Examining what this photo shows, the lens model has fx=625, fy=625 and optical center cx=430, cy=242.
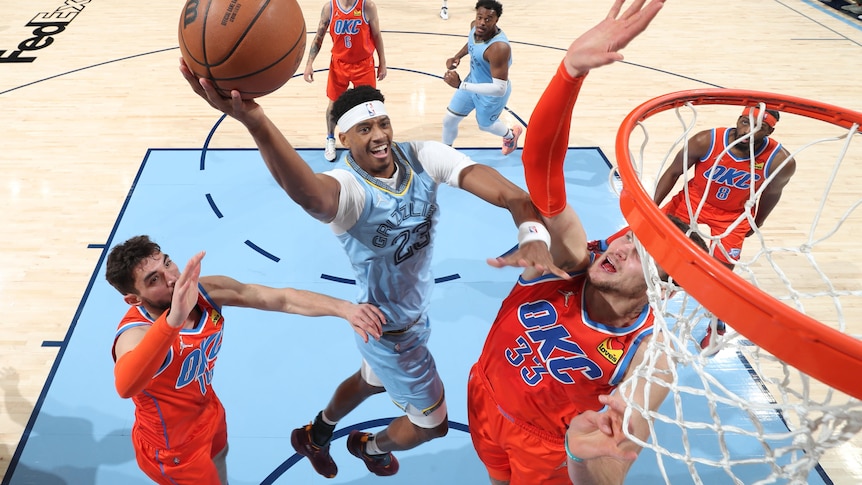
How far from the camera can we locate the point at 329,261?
488cm

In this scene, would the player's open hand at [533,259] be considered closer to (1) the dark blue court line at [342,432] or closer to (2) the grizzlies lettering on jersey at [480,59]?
(1) the dark blue court line at [342,432]

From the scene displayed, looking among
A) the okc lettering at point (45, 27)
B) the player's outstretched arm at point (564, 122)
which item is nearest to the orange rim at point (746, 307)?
the player's outstretched arm at point (564, 122)

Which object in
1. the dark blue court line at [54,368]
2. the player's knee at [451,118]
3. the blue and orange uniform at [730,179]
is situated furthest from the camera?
the player's knee at [451,118]

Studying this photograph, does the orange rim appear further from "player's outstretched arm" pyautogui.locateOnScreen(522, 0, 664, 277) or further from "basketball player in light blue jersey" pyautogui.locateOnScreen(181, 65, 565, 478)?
"basketball player in light blue jersey" pyautogui.locateOnScreen(181, 65, 565, 478)

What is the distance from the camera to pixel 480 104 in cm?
584

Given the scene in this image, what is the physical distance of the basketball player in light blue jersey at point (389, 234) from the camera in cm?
234

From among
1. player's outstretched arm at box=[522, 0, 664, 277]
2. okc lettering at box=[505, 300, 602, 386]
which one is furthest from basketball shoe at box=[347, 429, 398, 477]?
player's outstretched arm at box=[522, 0, 664, 277]

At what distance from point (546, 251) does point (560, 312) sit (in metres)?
0.36

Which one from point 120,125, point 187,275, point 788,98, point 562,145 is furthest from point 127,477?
point 120,125

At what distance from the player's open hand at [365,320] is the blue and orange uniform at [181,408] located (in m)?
0.57

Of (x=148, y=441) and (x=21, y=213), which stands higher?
(x=148, y=441)

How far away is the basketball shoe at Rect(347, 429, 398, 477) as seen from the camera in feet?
10.7

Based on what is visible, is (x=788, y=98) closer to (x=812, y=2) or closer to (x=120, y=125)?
(x=120, y=125)

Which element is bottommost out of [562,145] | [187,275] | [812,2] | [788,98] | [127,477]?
[127,477]
